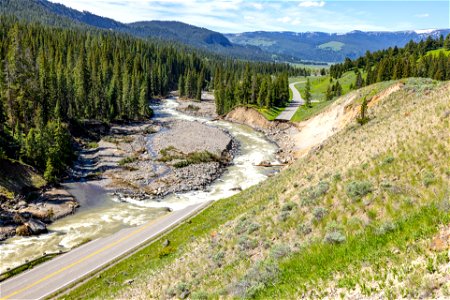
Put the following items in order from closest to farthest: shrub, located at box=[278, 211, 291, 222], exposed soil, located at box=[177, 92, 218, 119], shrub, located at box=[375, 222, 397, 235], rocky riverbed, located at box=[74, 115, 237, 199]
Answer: shrub, located at box=[375, 222, 397, 235], shrub, located at box=[278, 211, 291, 222], rocky riverbed, located at box=[74, 115, 237, 199], exposed soil, located at box=[177, 92, 218, 119]

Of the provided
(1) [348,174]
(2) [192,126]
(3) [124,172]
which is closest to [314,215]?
(1) [348,174]

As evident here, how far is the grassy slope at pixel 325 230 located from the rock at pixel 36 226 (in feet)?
47.1

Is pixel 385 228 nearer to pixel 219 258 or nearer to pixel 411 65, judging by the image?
pixel 219 258


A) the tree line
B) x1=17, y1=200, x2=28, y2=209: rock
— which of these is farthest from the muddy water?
the tree line

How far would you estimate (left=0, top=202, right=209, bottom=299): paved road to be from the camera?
26672 mm

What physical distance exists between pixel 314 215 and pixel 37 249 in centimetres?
2960

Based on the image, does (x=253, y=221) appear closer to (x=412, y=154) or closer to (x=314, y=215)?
(x=314, y=215)

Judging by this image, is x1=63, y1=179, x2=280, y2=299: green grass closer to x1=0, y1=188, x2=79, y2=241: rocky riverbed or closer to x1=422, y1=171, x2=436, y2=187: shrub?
x1=0, y1=188, x2=79, y2=241: rocky riverbed

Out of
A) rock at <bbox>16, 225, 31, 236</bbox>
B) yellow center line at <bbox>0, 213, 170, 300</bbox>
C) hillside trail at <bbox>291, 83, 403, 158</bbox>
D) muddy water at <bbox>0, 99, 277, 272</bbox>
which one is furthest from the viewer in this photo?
hillside trail at <bbox>291, 83, 403, 158</bbox>

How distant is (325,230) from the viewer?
51.9ft

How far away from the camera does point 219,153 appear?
66.8 meters

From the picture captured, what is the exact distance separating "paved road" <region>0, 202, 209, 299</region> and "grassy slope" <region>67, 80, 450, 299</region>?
131 inches

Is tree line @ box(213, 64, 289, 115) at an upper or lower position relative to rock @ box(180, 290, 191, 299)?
upper

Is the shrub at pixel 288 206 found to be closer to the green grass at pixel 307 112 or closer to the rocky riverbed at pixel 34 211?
the rocky riverbed at pixel 34 211
